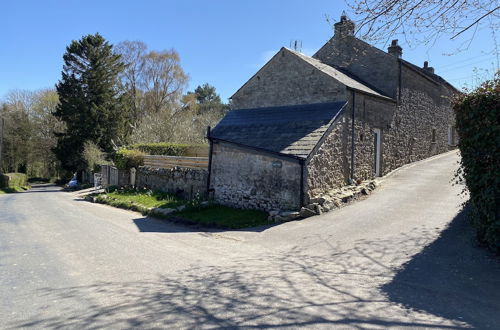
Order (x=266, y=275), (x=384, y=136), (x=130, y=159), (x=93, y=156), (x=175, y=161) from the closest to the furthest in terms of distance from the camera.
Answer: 1. (x=266, y=275)
2. (x=384, y=136)
3. (x=175, y=161)
4. (x=130, y=159)
5. (x=93, y=156)

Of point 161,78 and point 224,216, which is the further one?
point 161,78

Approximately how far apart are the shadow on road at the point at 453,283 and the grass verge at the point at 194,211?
5428 millimetres

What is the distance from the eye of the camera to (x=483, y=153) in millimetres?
6035

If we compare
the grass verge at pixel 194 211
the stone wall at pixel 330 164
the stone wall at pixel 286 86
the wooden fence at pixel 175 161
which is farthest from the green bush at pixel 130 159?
the stone wall at pixel 330 164

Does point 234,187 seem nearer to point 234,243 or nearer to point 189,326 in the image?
point 234,243

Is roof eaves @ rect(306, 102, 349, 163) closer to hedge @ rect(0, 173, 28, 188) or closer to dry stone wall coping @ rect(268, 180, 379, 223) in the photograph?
dry stone wall coping @ rect(268, 180, 379, 223)

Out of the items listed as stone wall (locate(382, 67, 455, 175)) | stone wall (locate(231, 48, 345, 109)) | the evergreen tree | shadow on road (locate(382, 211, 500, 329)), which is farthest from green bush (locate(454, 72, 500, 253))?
the evergreen tree

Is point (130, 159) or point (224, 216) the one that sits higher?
point (130, 159)

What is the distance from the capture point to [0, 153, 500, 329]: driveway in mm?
4199

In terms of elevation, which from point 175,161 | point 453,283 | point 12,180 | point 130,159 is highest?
point 130,159

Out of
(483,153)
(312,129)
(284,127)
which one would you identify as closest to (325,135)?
(312,129)

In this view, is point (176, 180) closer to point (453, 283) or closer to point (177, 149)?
point (177, 149)

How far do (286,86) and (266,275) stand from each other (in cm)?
1100

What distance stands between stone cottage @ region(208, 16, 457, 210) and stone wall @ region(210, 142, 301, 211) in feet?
0.12
